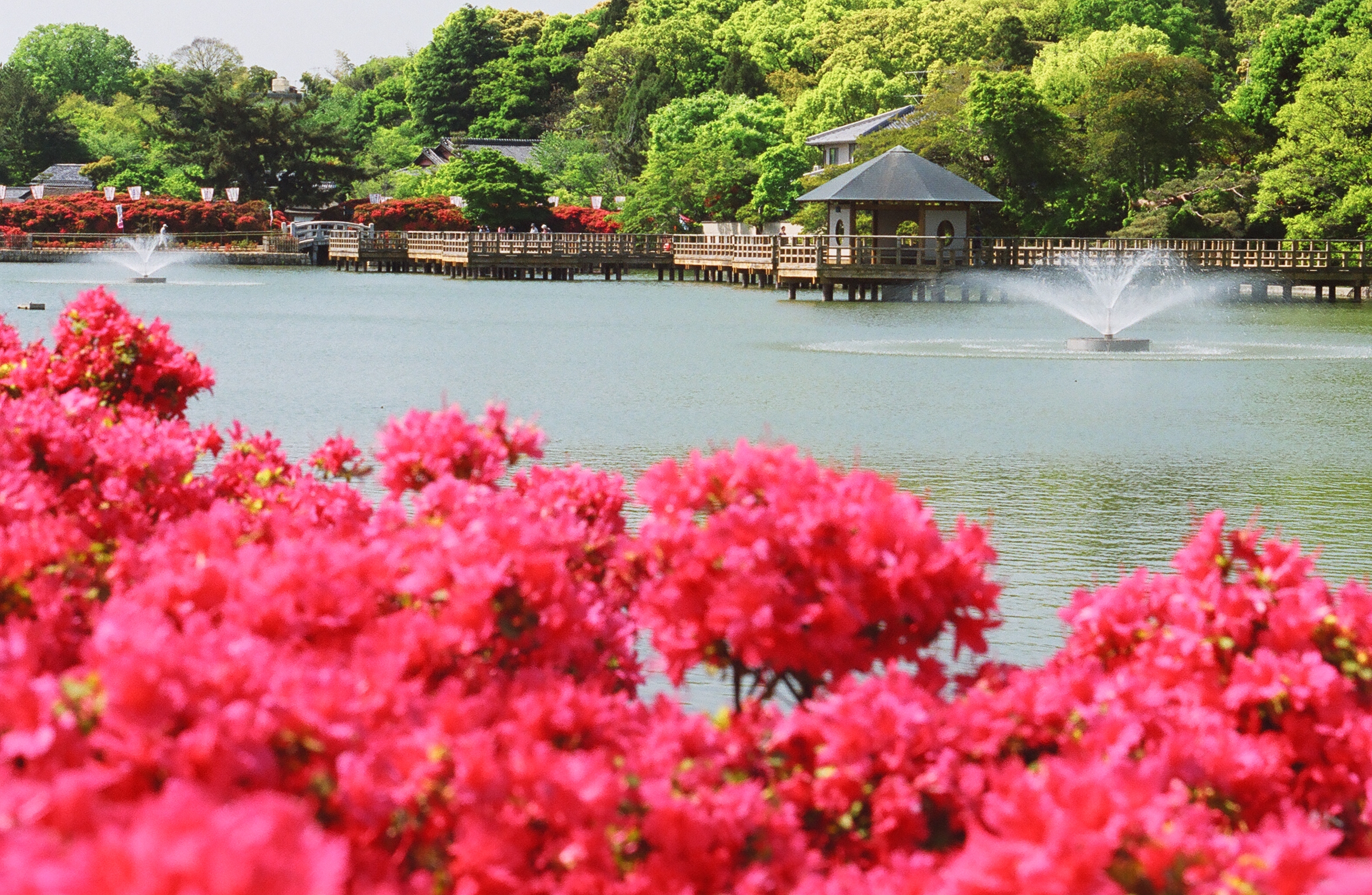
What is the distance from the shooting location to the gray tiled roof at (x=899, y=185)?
1634 inches

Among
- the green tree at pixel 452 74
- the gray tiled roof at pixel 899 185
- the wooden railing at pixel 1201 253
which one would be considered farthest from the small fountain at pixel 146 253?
the wooden railing at pixel 1201 253

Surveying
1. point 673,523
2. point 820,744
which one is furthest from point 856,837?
point 673,523

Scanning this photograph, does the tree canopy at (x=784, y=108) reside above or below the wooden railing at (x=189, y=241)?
above

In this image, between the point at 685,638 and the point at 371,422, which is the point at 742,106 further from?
the point at 685,638

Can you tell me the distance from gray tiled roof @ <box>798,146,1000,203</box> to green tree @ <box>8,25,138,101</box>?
79.9 metres

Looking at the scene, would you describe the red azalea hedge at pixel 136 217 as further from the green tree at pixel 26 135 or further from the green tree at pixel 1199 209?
the green tree at pixel 1199 209

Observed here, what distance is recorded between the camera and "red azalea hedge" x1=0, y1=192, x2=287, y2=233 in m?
67.4

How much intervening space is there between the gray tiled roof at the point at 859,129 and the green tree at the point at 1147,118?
9.52 metres

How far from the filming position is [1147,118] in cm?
4503

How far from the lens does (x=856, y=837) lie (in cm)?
302

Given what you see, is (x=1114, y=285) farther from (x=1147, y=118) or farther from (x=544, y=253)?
(x=544, y=253)

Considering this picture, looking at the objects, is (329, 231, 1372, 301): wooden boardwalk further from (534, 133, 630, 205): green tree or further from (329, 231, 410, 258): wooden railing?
(534, 133, 630, 205): green tree

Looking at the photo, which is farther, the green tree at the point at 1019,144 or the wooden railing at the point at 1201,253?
the green tree at the point at 1019,144

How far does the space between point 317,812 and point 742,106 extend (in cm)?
5984
